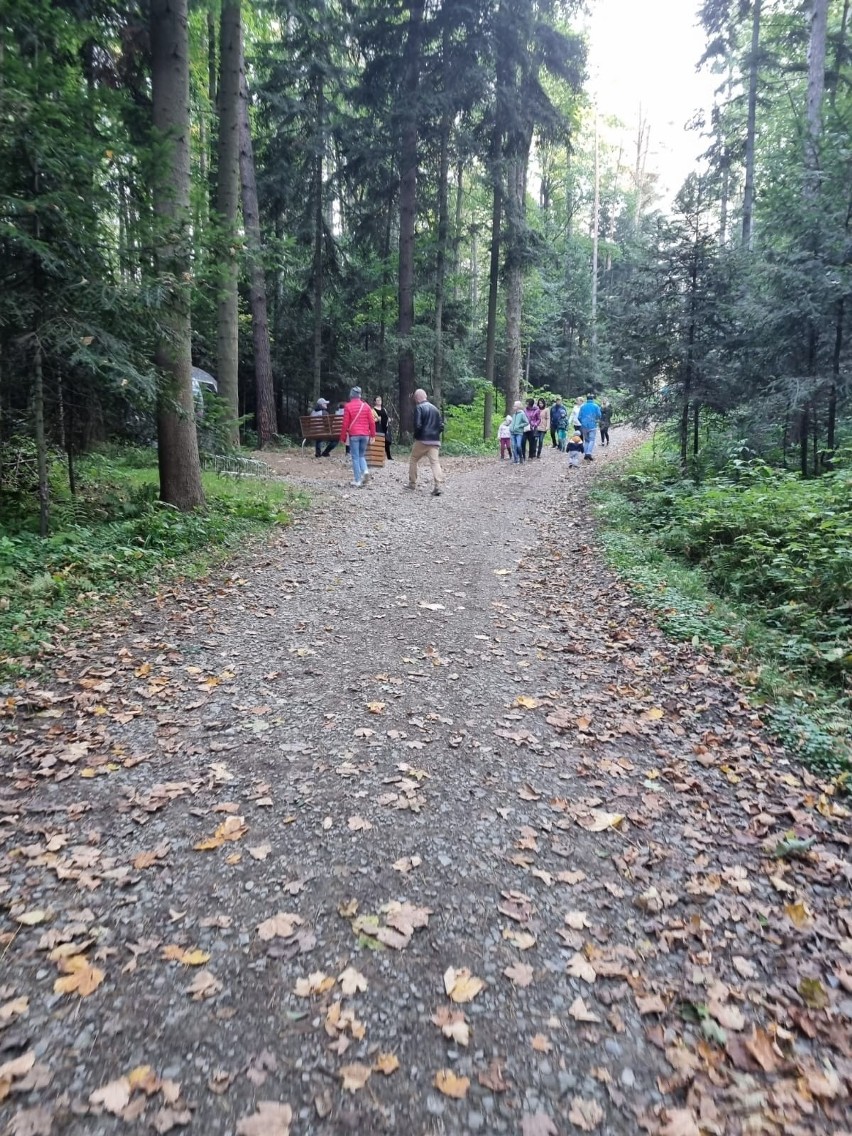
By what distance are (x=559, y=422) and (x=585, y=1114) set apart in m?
21.7

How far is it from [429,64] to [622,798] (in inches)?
878

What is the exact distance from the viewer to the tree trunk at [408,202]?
1912 cm

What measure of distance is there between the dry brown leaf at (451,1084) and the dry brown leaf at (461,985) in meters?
0.31

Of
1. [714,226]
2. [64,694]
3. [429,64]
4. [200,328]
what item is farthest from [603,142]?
[64,694]

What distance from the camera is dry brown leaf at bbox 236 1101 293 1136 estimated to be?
2137 millimetres

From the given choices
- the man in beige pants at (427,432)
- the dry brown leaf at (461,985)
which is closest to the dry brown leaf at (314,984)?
the dry brown leaf at (461,985)

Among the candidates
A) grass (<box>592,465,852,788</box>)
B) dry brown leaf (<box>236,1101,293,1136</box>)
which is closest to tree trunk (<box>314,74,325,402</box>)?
grass (<box>592,465,852,788</box>)

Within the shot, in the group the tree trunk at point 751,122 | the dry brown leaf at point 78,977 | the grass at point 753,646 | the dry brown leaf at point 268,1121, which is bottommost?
the dry brown leaf at point 268,1121

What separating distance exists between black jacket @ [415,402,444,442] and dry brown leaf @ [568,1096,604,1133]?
37.0ft

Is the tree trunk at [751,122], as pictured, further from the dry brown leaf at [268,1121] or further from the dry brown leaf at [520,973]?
the dry brown leaf at [268,1121]

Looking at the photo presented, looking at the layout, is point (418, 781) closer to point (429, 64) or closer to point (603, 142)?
point (429, 64)

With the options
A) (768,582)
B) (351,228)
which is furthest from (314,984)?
(351,228)

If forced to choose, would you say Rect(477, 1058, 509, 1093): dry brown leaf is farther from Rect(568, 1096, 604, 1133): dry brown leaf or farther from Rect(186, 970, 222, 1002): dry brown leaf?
Rect(186, 970, 222, 1002): dry brown leaf

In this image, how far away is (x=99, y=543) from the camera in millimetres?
7879
